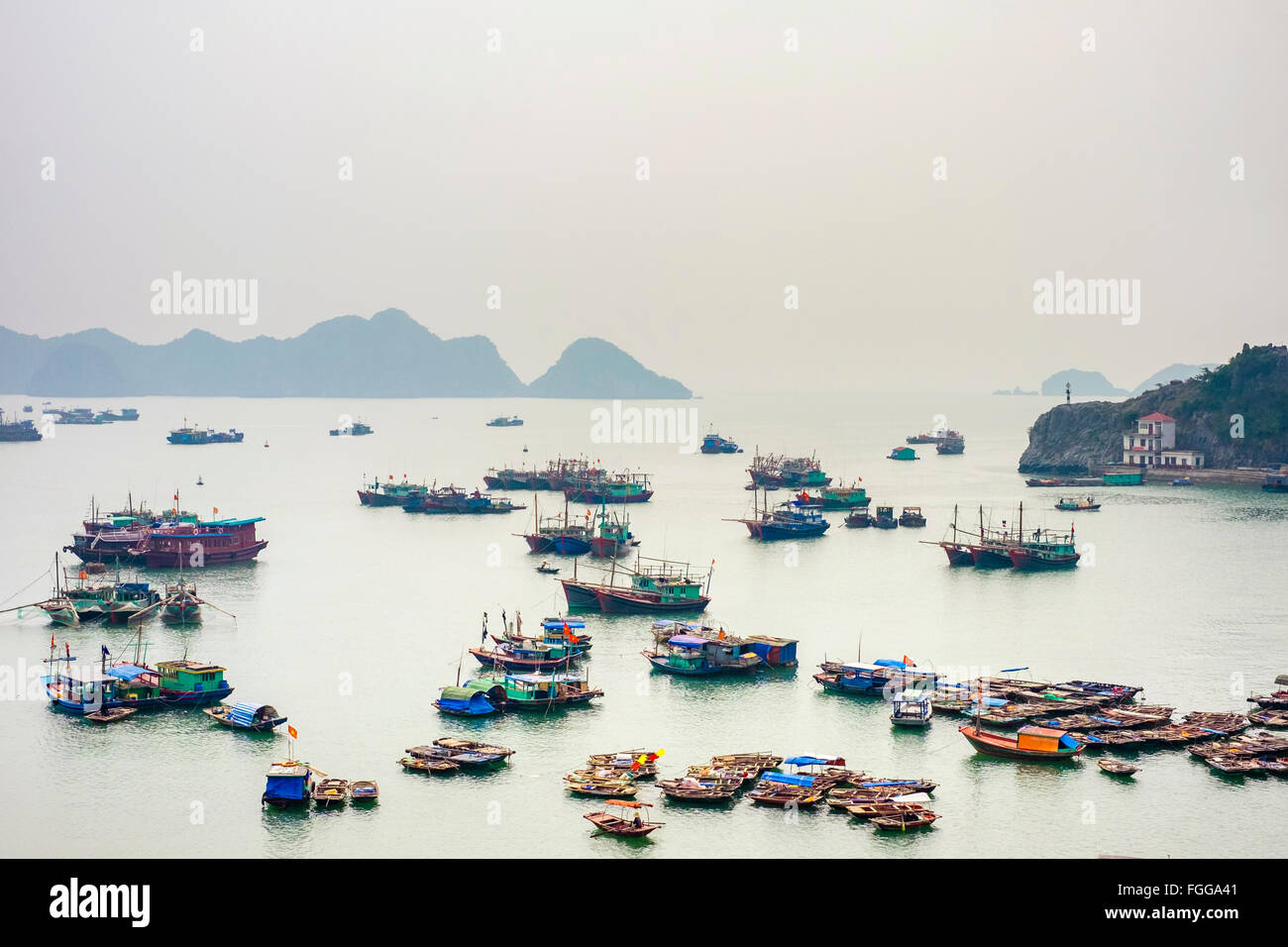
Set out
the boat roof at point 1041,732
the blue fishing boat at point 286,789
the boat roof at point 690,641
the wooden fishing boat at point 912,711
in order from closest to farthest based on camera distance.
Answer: the blue fishing boat at point 286,789 → the boat roof at point 1041,732 → the wooden fishing boat at point 912,711 → the boat roof at point 690,641

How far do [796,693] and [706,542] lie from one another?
34.8 m

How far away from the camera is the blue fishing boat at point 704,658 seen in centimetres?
3756

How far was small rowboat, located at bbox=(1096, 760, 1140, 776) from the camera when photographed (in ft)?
90.5

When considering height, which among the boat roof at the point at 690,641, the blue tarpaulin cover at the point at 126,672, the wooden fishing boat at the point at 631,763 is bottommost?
the wooden fishing boat at the point at 631,763

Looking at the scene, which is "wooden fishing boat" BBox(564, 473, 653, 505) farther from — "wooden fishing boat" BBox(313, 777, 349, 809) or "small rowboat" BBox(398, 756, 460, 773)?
"wooden fishing boat" BBox(313, 777, 349, 809)

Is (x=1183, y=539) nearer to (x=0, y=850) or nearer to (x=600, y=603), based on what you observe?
(x=600, y=603)

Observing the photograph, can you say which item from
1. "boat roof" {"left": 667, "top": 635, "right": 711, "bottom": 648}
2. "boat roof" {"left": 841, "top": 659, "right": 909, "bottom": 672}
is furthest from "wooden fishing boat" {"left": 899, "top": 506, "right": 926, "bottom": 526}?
"boat roof" {"left": 841, "top": 659, "right": 909, "bottom": 672}

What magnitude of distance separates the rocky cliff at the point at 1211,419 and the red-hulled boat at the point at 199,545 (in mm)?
78494

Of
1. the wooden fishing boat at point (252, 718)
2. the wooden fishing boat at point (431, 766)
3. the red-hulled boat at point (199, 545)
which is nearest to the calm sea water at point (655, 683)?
the wooden fishing boat at point (431, 766)

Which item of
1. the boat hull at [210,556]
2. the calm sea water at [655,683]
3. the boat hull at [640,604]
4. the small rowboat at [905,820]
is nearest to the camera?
the small rowboat at [905,820]

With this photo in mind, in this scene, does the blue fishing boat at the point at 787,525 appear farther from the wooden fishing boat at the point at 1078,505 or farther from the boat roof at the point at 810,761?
the boat roof at the point at 810,761

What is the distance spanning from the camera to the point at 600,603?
159 feet

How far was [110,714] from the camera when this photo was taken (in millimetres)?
33094
